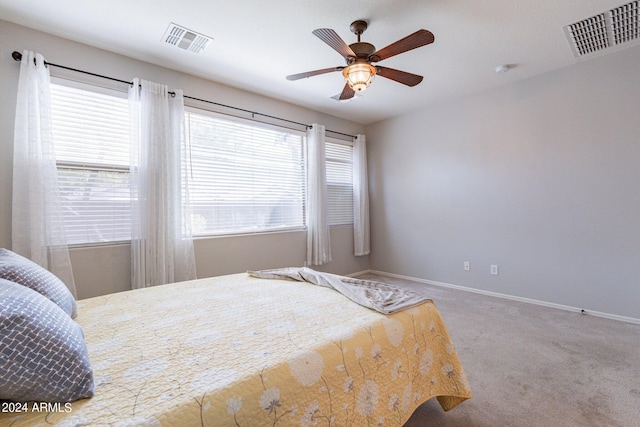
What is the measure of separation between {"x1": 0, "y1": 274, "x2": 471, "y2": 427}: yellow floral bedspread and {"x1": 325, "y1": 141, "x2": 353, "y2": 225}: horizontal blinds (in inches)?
115

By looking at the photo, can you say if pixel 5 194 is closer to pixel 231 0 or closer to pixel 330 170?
pixel 231 0

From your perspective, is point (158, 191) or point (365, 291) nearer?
point (365, 291)

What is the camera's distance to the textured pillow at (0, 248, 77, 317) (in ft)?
3.80

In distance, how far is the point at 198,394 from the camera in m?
0.80

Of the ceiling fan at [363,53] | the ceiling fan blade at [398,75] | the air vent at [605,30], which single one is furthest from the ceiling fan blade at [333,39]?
the air vent at [605,30]

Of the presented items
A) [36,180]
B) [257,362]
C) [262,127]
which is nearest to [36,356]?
[257,362]

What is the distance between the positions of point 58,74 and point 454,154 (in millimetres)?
4462

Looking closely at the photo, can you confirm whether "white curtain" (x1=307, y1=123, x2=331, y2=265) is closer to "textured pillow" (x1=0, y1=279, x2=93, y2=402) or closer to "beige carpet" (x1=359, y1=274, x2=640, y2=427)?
"beige carpet" (x1=359, y1=274, x2=640, y2=427)

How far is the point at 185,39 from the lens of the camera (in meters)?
2.45

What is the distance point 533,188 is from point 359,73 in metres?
2.62

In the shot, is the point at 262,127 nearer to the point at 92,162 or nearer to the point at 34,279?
the point at 92,162

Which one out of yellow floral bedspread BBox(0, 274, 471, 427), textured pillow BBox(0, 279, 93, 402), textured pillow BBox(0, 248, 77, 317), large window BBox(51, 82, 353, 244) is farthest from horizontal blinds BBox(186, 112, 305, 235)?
textured pillow BBox(0, 279, 93, 402)

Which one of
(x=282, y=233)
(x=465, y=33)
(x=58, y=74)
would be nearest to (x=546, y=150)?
(x=465, y=33)

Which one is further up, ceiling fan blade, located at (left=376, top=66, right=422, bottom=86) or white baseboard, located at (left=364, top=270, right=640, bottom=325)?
ceiling fan blade, located at (left=376, top=66, right=422, bottom=86)
